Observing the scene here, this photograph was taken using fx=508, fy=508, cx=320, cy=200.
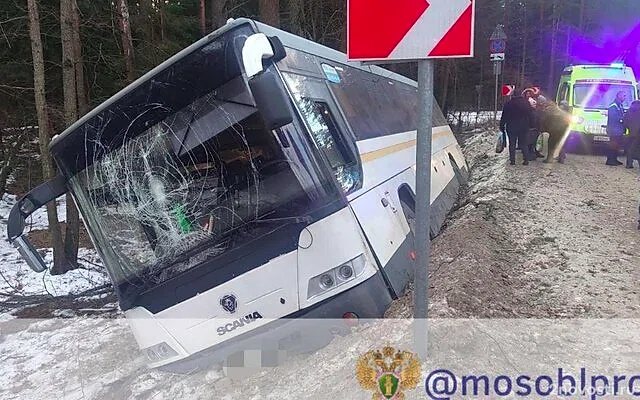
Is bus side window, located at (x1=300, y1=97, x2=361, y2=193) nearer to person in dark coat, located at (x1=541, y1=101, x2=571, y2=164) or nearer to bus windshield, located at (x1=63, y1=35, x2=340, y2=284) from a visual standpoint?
bus windshield, located at (x1=63, y1=35, x2=340, y2=284)

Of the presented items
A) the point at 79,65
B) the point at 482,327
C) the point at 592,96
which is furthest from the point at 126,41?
the point at 592,96

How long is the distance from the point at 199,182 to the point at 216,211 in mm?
258

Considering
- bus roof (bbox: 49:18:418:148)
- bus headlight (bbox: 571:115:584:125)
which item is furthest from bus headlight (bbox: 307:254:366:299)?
bus headlight (bbox: 571:115:584:125)

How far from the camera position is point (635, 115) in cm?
1022

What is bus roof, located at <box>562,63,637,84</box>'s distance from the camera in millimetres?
16047

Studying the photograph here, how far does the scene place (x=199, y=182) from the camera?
392 centimetres

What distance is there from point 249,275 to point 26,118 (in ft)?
41.4

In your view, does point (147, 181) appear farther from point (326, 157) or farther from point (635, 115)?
point (635, 115)

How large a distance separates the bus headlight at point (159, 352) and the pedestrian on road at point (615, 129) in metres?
12.4

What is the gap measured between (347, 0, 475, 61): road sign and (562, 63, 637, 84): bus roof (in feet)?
50.8

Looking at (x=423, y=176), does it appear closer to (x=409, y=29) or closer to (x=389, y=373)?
(x=409, y=29)

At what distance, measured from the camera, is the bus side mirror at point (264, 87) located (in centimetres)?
318

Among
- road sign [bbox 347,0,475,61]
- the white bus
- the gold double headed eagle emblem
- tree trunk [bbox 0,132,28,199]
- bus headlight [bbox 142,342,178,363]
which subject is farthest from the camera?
tree trunk [bbox 0,132,28,199]

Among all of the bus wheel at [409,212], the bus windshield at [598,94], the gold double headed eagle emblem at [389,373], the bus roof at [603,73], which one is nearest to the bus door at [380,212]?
the bus wheel at [409,212]
